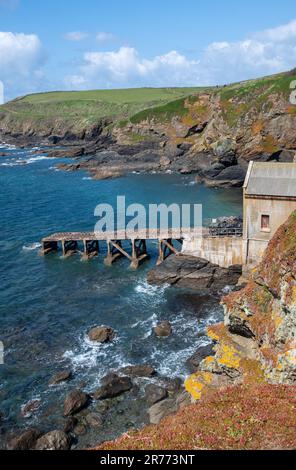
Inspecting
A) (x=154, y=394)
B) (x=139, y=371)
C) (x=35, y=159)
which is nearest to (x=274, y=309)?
(x=154, y=394)

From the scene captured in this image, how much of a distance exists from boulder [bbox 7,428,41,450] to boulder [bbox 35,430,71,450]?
19.7 inches

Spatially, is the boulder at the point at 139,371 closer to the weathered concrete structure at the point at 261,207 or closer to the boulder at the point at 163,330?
the boulder at the point at 163,330

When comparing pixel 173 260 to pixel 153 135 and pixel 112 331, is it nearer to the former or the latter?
pixel 112 331

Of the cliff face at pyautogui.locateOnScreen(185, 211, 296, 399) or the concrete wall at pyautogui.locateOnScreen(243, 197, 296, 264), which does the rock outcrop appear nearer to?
the concrete wall at pyautogui.locateOnScreen(243, 197, 296, 264)

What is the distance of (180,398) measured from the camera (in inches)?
1063

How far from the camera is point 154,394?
94.9 ft

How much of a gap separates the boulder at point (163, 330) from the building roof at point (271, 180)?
14024 mm

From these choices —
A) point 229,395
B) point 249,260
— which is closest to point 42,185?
→ point 249,260

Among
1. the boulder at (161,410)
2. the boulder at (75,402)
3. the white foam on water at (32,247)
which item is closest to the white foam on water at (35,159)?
the white foam on water at (32,247)

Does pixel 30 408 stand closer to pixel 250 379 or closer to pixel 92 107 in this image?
pixel 250 379

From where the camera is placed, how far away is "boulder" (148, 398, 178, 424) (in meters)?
26.3

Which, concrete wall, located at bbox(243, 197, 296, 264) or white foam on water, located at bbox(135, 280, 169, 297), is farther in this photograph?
white foam on water, located at bbox(135, 280, 169, 297)

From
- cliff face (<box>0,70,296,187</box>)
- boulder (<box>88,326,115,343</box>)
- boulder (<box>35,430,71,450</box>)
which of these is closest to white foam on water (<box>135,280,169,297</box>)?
boulder (<box>88,326,115,343</box>)
